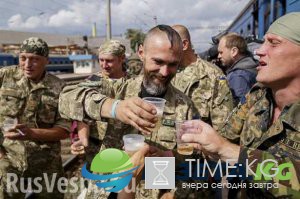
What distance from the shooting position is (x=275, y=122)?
1.99m

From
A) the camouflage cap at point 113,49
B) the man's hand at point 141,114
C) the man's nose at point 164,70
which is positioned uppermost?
the camouflage cap at point 113,49

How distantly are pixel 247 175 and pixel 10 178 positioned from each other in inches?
118

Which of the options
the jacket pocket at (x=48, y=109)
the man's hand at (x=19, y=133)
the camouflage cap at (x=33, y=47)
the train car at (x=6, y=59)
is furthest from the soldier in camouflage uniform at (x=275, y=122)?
the train car at (x=6, y=59)

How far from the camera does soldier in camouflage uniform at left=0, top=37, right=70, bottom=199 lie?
3.71 metres

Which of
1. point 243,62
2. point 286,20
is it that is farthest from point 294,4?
point 286,20

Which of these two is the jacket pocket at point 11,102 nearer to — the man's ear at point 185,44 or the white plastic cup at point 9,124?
the white plastic cup at point 9,124

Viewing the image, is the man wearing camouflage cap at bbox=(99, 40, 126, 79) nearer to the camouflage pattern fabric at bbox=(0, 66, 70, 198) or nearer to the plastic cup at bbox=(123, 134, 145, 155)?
the camouflage pattern fabric at bbox=(0, 66, 70, 198)

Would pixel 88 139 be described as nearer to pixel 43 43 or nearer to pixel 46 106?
pixel 46 106

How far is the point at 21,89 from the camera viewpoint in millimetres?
3768

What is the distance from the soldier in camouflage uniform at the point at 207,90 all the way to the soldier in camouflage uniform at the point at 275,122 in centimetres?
105

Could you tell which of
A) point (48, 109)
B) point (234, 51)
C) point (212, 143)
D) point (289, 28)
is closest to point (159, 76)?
point (212, 143)

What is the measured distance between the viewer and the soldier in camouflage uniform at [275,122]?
1775mm

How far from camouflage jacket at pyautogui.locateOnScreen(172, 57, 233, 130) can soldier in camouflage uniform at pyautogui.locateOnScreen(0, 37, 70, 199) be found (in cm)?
161

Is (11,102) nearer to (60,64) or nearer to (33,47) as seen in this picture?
(33,47)
